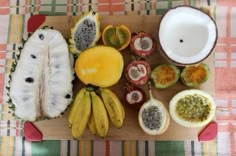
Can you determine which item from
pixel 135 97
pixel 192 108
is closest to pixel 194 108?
pixel 192 108

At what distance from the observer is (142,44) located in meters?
0.77

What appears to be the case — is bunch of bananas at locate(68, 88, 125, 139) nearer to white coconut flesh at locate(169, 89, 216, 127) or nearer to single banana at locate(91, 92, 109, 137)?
single banana at locate(91, 92, 109, 137)

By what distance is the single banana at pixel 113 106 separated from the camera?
0.72 metres

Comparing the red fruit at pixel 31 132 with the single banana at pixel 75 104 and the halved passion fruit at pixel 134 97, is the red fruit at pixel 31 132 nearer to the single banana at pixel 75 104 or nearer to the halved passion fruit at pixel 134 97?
the single banana at pixel 75 104

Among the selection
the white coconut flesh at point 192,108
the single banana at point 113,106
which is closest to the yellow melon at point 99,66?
the single banana at point 113,106

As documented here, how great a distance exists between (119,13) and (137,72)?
0.16 metres

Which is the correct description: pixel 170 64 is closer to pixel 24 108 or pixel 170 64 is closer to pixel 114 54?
pixel 114 54

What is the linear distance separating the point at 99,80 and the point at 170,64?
14 centimetres

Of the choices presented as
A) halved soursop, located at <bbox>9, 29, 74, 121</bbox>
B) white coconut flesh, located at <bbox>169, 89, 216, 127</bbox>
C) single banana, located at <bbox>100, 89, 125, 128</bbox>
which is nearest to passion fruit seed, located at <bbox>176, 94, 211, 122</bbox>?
white coconut flesh, located at <bbox>169, 89, 216, 127</bbox>

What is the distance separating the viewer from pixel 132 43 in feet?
2.50

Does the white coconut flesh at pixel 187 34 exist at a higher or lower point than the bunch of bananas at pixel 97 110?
higher

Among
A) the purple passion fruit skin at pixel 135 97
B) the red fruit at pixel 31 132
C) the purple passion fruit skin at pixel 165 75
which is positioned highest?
the purple passion fruit skin at pixel 165 75

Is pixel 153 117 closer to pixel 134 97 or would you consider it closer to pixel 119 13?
pixel 134 97

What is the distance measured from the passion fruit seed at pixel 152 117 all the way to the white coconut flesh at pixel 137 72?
2.5 inches
